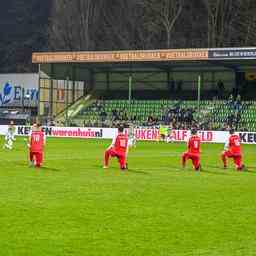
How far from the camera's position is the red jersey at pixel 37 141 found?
92.2 feet

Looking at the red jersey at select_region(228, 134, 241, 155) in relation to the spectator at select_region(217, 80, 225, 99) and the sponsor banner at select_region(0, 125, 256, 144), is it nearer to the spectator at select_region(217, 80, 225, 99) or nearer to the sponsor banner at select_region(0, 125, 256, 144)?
the sponsor banner at select_region(0, 125, 256, 144)

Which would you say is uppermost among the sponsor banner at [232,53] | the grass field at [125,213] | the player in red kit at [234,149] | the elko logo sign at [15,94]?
the sponsor banner at [232,53]

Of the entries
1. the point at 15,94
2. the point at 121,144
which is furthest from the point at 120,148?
the point at 15,94

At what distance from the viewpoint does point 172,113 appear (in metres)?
65.6

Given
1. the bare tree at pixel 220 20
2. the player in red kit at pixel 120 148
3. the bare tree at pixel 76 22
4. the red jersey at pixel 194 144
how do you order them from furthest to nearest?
the bare tree at pixel 76 22
the bare tree at pixel 220 20
the red jersey at pixel 194 144
the player in red kit at pixel 120 148

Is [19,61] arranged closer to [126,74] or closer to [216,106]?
[126,74]

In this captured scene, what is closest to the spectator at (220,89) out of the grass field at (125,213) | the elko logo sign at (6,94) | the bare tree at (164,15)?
the bare tree at (164,15)

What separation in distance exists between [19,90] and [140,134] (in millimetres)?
22797

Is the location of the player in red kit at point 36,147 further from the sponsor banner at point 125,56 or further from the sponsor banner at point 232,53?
the sponsor banner at point 125,56

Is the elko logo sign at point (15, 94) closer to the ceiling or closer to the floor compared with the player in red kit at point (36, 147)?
closer to the ceiling

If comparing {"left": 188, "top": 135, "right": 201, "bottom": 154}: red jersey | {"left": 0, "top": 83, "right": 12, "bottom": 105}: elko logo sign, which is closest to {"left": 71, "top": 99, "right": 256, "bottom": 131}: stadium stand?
{"left": 0, "top": 83, "right": 12, "bottom": 105}: elko logo sign

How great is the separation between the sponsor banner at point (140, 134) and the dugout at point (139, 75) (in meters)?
5.27

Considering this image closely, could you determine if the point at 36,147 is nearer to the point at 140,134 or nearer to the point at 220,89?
the point at 140,134

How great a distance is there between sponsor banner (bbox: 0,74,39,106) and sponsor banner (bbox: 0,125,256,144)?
12.3 metres
